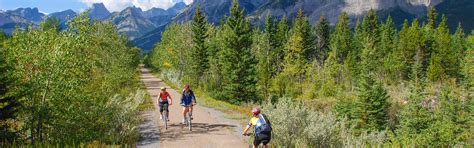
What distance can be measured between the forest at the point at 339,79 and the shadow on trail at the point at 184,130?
2.39 meters

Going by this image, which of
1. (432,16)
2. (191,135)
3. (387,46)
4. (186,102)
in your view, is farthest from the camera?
(432,16)

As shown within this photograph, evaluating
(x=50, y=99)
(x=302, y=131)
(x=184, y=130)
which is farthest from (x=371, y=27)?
(x=50, y=99)

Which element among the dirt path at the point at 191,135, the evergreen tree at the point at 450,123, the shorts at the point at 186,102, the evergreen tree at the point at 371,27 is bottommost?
the evergreen tree at the point at 450,123

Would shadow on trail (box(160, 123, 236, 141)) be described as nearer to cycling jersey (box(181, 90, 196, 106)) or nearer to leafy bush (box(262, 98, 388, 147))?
cycling jersey (box(181, 90, 196, 106))

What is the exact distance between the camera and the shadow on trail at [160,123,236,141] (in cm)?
1419

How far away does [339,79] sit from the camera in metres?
58.1

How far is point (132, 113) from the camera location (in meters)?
14.7

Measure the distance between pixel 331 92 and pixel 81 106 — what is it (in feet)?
124

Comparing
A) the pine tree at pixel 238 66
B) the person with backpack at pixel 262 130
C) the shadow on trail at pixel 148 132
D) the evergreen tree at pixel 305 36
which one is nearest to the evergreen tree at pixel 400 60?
the evergreen tree at pixel 305 36

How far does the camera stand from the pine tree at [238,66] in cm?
3544

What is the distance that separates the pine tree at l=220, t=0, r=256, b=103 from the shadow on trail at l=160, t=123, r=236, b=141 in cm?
1868

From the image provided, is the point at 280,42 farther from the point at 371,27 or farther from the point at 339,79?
the point at 371,27

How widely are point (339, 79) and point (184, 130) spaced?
4659 cm

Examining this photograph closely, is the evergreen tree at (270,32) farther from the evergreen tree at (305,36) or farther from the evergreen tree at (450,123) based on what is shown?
the evergreen tree at (450,123)
